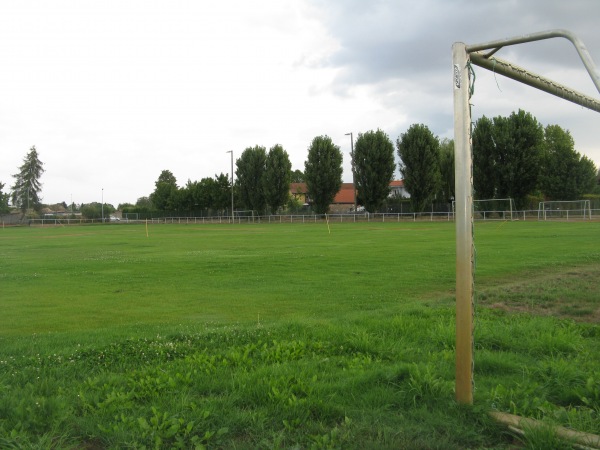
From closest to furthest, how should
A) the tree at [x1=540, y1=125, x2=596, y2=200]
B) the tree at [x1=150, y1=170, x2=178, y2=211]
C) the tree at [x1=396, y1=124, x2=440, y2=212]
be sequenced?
the tree at [x1=540, y1=125, x2=596, y2=200] → the tree at [x1=396, y1=124, x2=440, y2=212] → the tree at [x1=150, y1=170, x2=178, y2=211]

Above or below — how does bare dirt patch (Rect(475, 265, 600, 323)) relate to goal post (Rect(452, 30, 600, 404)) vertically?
below

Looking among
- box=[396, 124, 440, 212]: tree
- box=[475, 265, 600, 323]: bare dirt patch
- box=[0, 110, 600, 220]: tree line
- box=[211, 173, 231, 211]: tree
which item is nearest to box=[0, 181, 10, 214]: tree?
box=[0, 110, 600, 220]: tree line

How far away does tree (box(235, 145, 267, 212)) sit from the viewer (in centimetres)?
8469

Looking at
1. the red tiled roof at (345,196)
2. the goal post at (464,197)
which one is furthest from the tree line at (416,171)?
the goal post at (464,197)

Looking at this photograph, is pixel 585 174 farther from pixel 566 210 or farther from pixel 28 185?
pixel 28 185

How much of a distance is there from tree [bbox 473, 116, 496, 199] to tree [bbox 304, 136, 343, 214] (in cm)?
2202

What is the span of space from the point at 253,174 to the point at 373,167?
21.8 metres

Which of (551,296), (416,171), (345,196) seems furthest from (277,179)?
(551,296)

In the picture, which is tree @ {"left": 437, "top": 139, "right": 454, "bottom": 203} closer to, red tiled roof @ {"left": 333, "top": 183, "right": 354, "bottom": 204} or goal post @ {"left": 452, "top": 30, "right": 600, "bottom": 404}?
red tiled roof @ {"left": 333, "top": 183, "right": 354, "bottom": 204}

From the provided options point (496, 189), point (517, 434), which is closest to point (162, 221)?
point (496, 189)

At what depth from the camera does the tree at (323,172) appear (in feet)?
255

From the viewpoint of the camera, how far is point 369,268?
15.3m

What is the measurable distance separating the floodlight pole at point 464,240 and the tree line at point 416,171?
6097 cm

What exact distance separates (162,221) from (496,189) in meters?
57.3
